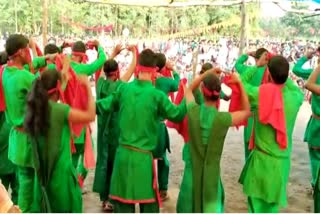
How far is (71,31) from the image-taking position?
2912cm

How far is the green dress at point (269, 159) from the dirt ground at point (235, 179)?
4.37 ft

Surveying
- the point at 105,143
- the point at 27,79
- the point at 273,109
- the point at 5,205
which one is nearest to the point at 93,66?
the point at 27,79

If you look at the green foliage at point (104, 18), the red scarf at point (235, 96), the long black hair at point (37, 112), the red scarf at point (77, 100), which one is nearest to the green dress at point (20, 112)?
the red scarf at point (77, 100)

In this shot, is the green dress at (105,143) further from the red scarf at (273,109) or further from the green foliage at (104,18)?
the green foliage at (104,18)

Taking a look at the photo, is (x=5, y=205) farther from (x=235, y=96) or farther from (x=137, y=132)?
(x=235, y=96)

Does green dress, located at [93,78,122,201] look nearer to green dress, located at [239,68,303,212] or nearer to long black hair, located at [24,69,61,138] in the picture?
green dress, located at [239,68,303,212]

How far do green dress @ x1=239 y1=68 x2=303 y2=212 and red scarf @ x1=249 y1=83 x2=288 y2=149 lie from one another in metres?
0.05

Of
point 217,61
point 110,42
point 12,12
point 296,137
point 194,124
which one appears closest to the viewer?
point 194,124

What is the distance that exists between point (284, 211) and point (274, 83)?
1930 millimetres

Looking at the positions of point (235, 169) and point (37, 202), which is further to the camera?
point (235, 169)

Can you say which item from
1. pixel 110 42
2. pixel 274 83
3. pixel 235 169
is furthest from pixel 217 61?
pixel 274 83

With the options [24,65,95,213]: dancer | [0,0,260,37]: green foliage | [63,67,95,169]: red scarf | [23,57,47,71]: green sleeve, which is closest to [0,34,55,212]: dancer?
[63,67,95,169]: red scarf

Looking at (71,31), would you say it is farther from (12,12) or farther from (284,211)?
(284,211)

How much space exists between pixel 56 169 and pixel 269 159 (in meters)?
1.69
